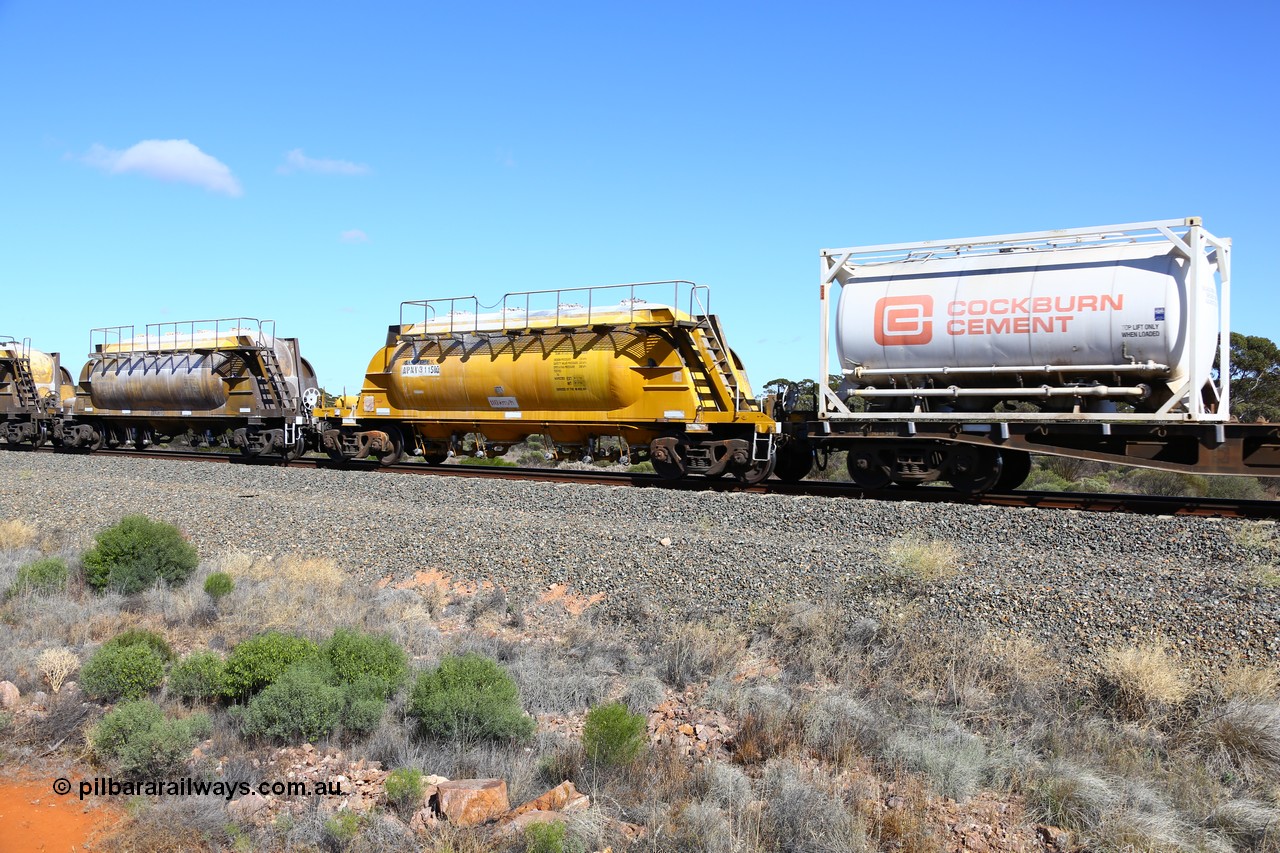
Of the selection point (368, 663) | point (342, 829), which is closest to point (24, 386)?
point (368, 663)

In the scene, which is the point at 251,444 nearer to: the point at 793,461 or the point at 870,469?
the point at 793,461

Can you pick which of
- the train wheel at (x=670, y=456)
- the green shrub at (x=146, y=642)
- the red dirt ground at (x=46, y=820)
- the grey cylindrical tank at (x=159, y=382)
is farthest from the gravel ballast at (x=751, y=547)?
the grey cylindrical tank at (x=159, y=382)

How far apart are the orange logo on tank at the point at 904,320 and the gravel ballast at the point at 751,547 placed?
311cm

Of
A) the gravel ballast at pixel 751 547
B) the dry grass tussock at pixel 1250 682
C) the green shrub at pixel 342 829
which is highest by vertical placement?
the gravel ballast at pixel 751 547

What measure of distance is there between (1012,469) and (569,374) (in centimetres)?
823

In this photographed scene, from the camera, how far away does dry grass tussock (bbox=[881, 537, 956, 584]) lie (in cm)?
923

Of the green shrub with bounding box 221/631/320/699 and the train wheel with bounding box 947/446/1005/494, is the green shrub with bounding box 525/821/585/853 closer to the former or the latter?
the green shrub with bounding box 221/631/320/699

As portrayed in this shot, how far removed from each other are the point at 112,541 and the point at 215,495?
5.73 metres

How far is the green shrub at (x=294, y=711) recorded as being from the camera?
682 centimetres

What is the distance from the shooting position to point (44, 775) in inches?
253

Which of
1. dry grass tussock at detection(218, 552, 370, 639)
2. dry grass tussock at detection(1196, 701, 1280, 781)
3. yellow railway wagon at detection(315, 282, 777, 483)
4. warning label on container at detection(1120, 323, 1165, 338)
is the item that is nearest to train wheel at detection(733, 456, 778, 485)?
yellow railway wagon at detection(315, 282, 777, 483)

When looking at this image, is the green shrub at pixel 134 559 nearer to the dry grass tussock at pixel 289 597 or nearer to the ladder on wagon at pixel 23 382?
the dry grass tussock at pixel 289 597

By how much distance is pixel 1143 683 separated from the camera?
6.78m

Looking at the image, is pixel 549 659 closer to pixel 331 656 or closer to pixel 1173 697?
pixel 331 656
